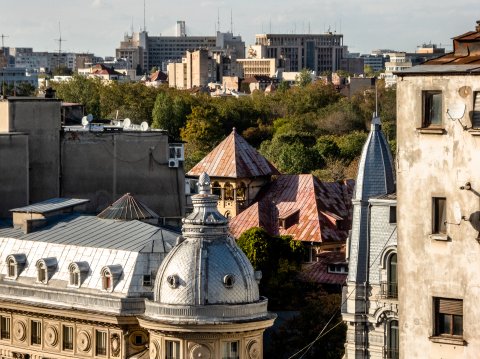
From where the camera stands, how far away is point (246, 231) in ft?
280

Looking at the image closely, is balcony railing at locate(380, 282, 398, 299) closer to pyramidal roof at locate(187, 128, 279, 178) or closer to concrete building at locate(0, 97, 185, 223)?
concrete building at locate(0, 97, 185, 223)

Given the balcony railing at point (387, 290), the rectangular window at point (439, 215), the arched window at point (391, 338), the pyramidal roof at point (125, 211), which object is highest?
the rectangular window at point (439, 215)

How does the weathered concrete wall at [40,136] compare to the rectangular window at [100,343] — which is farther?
the weathered concrete wall at [40,136]

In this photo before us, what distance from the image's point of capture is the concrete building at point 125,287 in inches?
1999

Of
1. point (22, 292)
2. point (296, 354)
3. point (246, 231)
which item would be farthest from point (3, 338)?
point (246, 231)

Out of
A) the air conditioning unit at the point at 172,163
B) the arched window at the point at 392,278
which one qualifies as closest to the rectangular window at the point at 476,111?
the arched window at the point at 392,278

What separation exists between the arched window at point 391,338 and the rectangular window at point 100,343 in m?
8.30

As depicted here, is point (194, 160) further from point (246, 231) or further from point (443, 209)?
point (443, 209)

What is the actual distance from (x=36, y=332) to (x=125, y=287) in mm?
4687

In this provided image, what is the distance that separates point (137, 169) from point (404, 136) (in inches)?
1795

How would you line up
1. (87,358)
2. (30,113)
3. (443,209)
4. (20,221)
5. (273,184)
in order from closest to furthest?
(443,209), (87,358), (20,221), (30,113), (273,184)

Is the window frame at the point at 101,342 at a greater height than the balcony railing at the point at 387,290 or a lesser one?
lesser

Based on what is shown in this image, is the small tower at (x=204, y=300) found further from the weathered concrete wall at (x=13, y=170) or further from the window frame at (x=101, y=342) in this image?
the weathered concrete wall at (x=13, y=170)

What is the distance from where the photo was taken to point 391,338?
51.9 m
